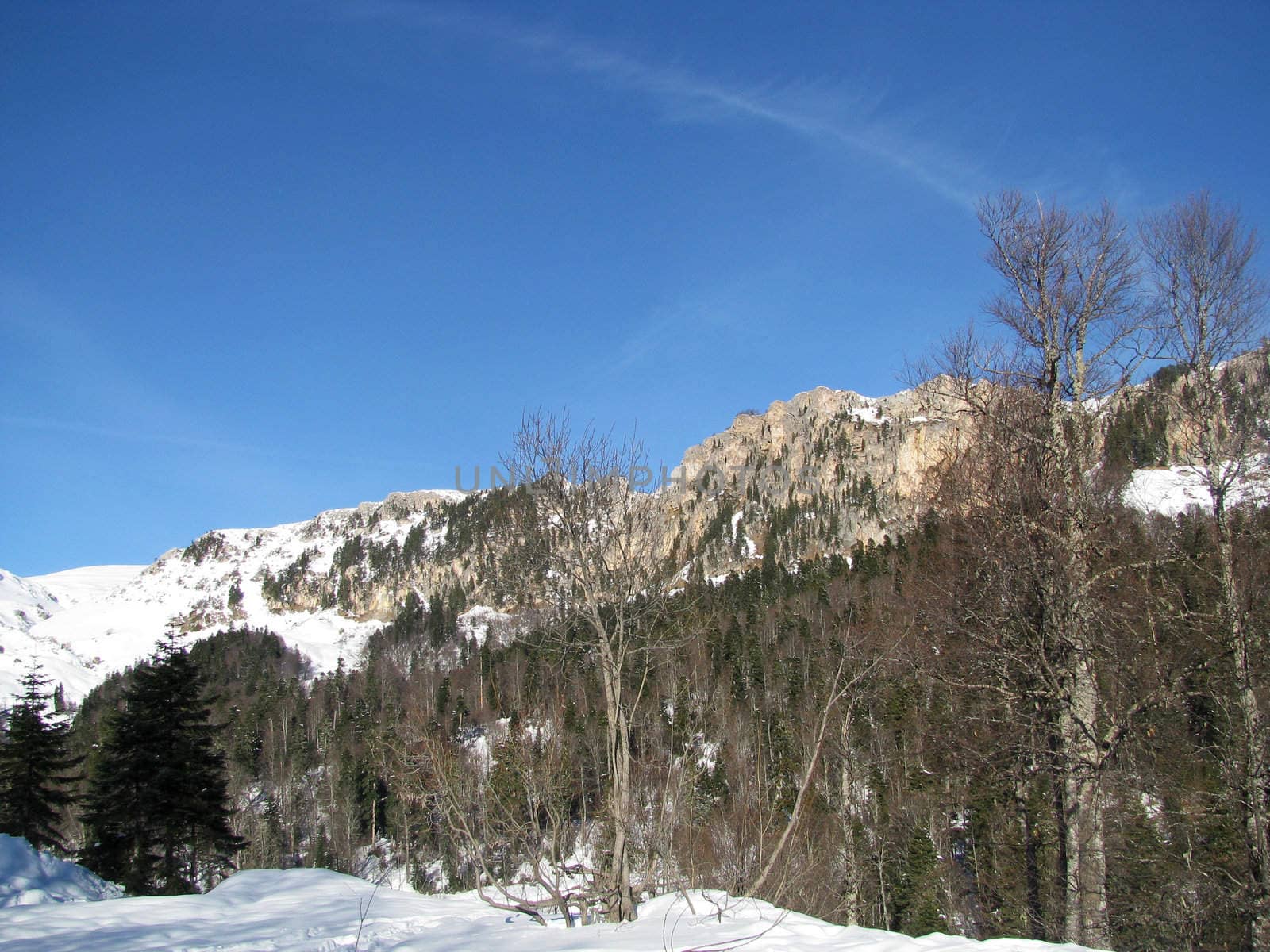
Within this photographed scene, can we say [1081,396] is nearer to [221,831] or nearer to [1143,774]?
[1143,774]

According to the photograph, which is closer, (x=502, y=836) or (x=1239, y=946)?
(x=1239, y=946)

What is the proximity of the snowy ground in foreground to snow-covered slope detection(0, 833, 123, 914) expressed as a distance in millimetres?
3297

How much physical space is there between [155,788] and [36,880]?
10936 millimetres

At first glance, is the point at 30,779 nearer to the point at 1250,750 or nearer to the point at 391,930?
the point at 391,930

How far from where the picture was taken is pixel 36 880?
11.9 m

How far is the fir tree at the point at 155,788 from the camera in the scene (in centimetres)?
2167

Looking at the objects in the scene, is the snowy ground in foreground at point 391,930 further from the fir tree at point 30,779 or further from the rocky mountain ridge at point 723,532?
the rocky mountain ridge at point 723,532

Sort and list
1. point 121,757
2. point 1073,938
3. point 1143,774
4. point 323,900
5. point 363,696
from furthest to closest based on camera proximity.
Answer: point 363,696 → point 121,757 → point 1143,774 → point 323,900 → point 1073,938

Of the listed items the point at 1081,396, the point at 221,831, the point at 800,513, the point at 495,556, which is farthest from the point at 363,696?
the point at 1081,396

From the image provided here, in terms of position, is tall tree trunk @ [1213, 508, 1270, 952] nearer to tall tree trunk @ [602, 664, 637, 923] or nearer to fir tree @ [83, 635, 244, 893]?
tall tree trunk @ [602, 664, 637, 923]

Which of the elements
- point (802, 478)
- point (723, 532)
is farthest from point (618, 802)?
point (802, 478)

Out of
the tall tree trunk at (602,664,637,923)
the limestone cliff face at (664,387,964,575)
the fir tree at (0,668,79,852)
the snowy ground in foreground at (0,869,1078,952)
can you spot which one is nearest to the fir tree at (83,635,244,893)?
the fir tree at (0,668,79,852)

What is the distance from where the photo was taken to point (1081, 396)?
10.1 m

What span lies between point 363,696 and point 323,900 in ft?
266
